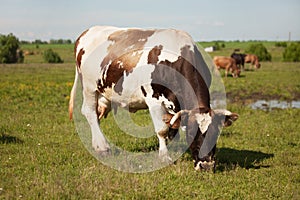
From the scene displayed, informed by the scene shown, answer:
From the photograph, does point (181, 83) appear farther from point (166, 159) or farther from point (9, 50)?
point (9, 50)

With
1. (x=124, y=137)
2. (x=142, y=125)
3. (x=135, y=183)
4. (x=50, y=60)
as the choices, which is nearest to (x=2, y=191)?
(x=135, y=183)

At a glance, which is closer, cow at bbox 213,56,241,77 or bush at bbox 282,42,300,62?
cow at bbox 213,56,241,77

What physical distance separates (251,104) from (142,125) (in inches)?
297

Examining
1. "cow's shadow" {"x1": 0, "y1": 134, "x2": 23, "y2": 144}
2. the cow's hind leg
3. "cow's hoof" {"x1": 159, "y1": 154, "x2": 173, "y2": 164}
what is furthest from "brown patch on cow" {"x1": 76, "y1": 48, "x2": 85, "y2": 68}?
"cow's hoof" {"x1": 159, "y1": 154, "x2": 173, "y2": 164}

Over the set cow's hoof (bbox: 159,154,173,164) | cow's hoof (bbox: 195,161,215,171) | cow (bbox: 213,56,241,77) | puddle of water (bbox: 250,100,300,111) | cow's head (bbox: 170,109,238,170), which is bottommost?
cow (bbox: 213,56,241,77)

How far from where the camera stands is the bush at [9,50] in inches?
2087

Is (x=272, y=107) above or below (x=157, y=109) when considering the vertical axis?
below

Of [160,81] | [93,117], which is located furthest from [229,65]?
[160,81]

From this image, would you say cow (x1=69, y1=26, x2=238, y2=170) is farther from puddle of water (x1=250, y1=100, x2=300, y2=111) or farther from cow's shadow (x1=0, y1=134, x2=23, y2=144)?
puddle of water (x1=250, y1=100, x2=300, y2=111)

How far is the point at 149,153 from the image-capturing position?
852 cm

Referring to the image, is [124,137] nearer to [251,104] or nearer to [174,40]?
Result: [174,40]

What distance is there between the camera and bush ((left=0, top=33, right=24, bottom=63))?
174 ft

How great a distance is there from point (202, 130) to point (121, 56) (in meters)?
2.30

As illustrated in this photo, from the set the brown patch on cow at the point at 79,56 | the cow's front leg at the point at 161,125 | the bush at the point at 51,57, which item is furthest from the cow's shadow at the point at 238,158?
the bush at the point at 51,57
